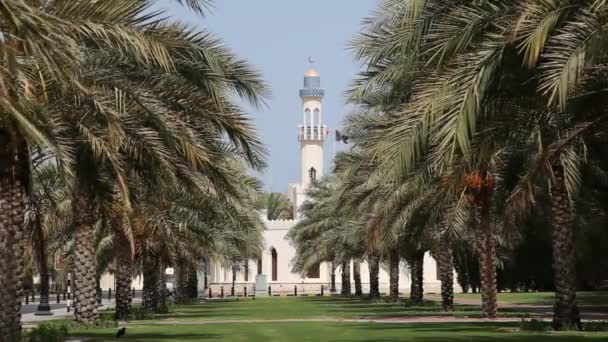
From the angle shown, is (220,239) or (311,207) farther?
(311,207)

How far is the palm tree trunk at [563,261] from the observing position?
78.1 ft

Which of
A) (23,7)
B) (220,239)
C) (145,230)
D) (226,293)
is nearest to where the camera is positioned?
(23,7)

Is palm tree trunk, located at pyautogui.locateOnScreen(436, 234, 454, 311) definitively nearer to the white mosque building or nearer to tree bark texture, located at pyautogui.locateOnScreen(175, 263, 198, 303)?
tree bark texture, located at pyautogui.locateOnScreen(175, 263, 198, 303)

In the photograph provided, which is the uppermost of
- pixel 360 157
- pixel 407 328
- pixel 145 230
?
pixel 360 157

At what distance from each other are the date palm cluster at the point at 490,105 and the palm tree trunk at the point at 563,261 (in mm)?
21

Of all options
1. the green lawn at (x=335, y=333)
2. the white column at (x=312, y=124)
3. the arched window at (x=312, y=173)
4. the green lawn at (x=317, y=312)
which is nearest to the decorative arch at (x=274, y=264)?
the arched window at (x=312, y=173)

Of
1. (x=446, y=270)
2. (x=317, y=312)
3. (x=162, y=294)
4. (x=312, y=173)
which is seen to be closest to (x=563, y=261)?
(x=446, y=270)

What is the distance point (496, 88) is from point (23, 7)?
1067cm

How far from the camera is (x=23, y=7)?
1044 centimetres

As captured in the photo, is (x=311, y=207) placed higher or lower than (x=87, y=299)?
higher

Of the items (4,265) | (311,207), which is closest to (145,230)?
(4,265)

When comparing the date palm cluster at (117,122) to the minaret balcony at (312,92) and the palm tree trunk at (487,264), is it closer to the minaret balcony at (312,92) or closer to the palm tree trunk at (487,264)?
the palm tree trunk at (487,264)

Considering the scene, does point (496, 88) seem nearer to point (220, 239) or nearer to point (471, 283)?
point (220, 239)

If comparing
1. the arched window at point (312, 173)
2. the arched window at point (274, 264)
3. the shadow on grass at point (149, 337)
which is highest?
the arched window at point (312, 173)
